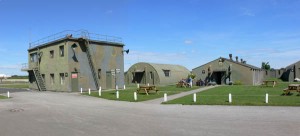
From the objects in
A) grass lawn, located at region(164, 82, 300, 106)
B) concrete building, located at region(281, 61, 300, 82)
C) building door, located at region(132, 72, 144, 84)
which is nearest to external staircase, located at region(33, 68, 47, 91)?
building door, located at region(132, 72, 144, 84)

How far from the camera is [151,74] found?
55.1 meters

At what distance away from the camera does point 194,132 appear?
10.0 meters

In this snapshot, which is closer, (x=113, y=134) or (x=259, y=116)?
(x=113, y=134)

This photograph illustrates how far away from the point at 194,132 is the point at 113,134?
253cm

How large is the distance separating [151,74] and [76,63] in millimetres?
19051

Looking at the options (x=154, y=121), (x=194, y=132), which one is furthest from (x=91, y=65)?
(x=194, y=132)

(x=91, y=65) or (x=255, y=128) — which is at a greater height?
(x=91, y=65)

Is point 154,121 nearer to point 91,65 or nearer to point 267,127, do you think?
point 267,127

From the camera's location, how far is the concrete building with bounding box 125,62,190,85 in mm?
54562

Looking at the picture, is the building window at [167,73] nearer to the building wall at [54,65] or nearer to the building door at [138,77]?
the building door at [138,77]

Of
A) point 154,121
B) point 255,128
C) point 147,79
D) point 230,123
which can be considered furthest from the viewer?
point 147,79

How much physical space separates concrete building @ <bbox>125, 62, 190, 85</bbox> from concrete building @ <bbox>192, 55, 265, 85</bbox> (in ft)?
19.6

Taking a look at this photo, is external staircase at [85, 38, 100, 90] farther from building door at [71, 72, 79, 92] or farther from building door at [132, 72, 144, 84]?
building door at [132, 72, 144, 84]

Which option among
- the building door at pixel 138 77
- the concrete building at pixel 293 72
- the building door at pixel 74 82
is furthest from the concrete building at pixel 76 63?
the concrete building at pixel 293 72
